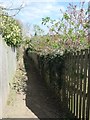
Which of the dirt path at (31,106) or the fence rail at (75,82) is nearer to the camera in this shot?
the fence rail at (75,82)

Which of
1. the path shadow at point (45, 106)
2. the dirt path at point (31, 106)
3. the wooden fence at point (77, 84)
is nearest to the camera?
the wooden fence at point (77, 84)

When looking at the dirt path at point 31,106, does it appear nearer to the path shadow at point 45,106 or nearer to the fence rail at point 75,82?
the path shadow at point 45,106

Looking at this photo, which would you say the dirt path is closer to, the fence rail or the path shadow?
the path shadow

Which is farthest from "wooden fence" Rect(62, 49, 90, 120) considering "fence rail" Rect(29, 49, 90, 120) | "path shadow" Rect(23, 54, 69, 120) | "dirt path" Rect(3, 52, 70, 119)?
"dirt path" Rect(3, 52, 70, 119)

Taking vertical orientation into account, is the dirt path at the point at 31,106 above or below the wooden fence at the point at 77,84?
below

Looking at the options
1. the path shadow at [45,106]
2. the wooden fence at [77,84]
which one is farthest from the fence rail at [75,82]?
the path shadow at [45,106]

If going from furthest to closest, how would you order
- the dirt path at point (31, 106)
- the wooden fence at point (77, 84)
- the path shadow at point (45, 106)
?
the path shadow at point (45, 106), the dirt path at point (31, 106), the wooden fence at point (77, 84)

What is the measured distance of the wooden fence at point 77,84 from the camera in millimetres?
6876

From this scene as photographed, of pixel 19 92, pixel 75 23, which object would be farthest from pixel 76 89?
pixel 75 23

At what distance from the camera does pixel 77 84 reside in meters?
7.82

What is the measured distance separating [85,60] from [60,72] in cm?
357

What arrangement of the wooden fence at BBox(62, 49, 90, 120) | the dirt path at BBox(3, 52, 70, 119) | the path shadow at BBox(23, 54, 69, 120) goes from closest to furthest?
the wooden fence at BBox(62, 49, 90, 120) → the dirt path at BBox(3, 52, 70, 119) → the path shadow at BBox(23, 54, 69, 120)

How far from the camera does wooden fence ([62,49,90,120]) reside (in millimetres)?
6876

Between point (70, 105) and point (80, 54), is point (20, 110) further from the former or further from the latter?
point (80, 54)
